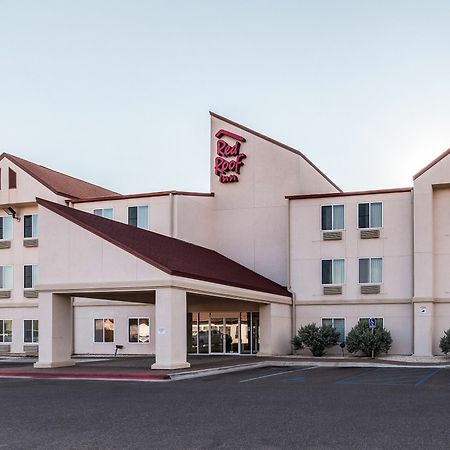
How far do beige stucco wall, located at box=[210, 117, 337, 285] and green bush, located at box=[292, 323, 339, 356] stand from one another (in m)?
3.41

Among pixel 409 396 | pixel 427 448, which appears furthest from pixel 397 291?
pixel 427 448

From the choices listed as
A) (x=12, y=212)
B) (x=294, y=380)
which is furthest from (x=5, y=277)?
(x=294, y=380)

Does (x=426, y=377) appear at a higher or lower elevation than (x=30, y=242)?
lower

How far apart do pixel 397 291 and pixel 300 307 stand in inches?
189

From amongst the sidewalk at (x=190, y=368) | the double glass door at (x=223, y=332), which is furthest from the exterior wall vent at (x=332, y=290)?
the double glass door at (x=223, y=332)

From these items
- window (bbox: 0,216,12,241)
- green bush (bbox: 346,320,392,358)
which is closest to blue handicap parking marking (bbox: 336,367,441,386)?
green bush (bbox: 346,320,392,358)

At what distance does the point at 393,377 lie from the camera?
885 inches

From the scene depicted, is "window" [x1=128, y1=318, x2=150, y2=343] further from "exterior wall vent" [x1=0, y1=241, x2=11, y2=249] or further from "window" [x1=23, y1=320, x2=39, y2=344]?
"exterior wall vent" [x1=0, y1=241, x2=11, y2=249]

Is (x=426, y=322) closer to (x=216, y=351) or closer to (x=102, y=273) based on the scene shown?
(x=216, y=351)

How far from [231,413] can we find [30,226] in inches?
1099

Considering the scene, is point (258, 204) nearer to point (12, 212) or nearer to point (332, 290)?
point (332, 290)

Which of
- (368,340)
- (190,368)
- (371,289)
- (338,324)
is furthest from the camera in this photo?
(338,324)

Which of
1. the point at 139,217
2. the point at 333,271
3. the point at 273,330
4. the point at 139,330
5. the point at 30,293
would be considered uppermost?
the point at 139,217

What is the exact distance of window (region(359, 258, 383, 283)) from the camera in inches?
1340
